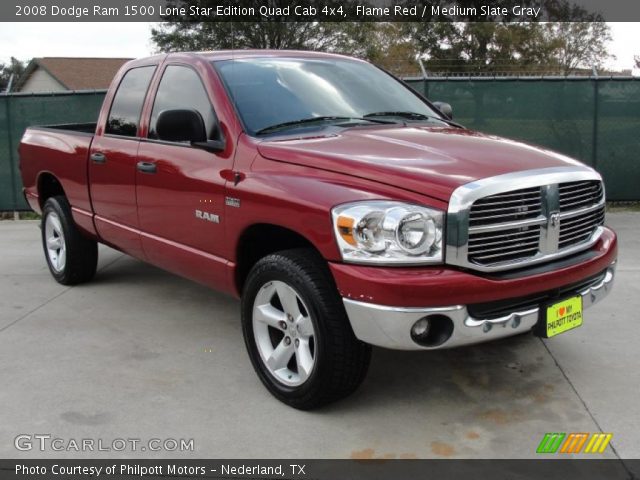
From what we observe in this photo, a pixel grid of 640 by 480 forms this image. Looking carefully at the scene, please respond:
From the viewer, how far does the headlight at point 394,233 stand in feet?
10.5

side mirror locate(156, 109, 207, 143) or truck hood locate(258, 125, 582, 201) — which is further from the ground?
side mirror locate(156, 109, 207, 143)

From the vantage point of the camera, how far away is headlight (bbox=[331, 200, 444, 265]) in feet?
10.5

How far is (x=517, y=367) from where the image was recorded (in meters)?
4.31

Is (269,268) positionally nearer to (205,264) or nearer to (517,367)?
(205,264)

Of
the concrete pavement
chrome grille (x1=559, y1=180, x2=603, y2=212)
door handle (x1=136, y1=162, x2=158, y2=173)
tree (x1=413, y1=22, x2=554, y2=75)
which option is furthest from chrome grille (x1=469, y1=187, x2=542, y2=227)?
tree (x1=413, y1=22, x2=554, y2=75)

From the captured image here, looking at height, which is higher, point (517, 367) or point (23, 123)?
point (23, 123)

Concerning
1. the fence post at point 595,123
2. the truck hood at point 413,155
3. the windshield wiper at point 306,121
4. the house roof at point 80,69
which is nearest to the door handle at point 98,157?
the windshield wiper at point 306,121

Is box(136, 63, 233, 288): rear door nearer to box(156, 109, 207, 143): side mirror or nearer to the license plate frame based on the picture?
box(156, 109, 207, 143): side mirror

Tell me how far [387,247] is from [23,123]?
8467 mm

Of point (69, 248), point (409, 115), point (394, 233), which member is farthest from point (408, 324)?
point (69, 248)

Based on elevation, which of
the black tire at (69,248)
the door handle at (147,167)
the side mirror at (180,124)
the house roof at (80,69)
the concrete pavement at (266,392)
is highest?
the house roof at (80,69)

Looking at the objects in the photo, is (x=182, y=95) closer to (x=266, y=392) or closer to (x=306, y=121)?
(x=306, y=121)

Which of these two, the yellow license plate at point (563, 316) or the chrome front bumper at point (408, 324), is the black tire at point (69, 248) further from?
the yellow license plate at point (563, 316)

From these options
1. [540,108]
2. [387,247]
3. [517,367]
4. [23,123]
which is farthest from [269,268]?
[23,123]
